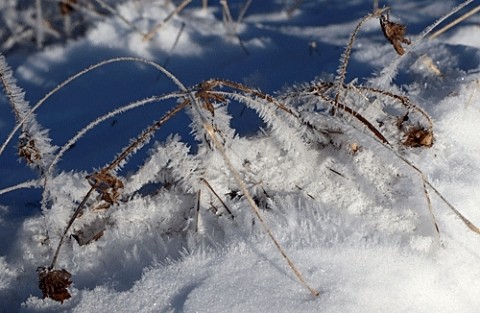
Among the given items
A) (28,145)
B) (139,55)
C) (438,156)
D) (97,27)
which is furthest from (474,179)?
(97,27)

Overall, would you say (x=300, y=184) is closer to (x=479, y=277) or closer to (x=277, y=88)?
(x=479, y=277)

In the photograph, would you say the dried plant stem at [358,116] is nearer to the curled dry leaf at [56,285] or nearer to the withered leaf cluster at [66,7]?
the curled dry leaf at [56,285]

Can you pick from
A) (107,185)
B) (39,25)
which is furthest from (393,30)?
(39,25)

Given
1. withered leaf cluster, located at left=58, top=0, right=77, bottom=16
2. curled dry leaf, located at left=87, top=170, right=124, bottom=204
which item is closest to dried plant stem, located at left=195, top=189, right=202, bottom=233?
curled dry leaf, located at left=87, top=170, right=124, bottom=204

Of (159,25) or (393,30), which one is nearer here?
(393,30)

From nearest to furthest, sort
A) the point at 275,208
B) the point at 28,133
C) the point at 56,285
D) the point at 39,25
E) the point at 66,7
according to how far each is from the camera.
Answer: the point at 56,285, the point at 275,208, the point at 28,133, the point at 39,25, the point at 66,7

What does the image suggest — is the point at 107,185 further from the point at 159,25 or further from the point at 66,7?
the point at 66,7

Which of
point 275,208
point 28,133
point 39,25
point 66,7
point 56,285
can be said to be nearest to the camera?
point 56,285
